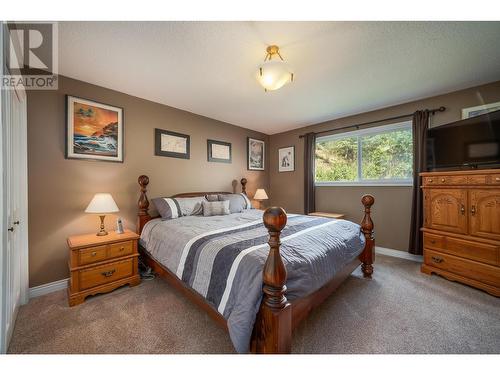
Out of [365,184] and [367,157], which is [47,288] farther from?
[367,157]

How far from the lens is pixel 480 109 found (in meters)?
2.59

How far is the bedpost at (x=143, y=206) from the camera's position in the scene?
2.75m

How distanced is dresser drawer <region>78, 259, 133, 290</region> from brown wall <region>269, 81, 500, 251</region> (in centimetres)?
334

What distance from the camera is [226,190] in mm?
4066

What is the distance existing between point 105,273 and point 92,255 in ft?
0.79

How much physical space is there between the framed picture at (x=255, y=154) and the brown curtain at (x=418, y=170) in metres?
2.82

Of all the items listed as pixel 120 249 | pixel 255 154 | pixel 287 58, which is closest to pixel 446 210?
pixel 287 58

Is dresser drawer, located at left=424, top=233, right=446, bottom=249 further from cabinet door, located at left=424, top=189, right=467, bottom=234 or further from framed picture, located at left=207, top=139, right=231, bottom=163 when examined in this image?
framed picture, located at left=207, top=139, right=231, bottom=163

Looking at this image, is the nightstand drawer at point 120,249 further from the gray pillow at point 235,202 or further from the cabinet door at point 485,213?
the cabinet door at point 485,213

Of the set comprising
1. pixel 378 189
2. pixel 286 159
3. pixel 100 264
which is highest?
pixel 286 159

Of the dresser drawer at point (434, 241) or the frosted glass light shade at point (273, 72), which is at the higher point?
the frosted glass light shade at point (273, 72)

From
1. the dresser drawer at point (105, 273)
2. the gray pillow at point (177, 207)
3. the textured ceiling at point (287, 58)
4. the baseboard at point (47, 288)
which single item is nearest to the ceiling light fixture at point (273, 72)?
the textured ceiling at point (287, 58)

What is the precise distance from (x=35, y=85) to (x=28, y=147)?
708mm

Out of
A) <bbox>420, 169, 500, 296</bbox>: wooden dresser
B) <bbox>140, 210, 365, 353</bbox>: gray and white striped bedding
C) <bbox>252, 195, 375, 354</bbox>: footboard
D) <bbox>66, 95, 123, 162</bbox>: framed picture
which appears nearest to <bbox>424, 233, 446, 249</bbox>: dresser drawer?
<bbox>420, 169, 500, 296</bbox>: wooden dresser
